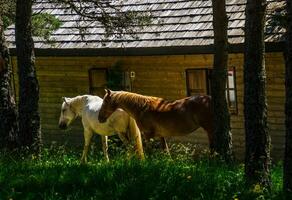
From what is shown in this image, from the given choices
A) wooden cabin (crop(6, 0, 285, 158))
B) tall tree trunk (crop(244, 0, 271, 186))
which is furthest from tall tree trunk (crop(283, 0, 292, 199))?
wooden cabin (crop(6, 0, 285, 158))

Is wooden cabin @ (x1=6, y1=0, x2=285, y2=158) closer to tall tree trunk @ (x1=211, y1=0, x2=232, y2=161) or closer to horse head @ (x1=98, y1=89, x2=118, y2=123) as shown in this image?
horse head @ (x1=98, y1=89, x2=118, y2=123)

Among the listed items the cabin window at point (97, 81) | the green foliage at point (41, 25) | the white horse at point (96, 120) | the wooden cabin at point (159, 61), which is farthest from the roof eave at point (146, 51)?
the white horse at point (96, 120)

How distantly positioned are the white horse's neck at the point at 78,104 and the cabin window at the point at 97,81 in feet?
14.9

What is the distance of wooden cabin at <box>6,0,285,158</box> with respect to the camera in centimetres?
1638

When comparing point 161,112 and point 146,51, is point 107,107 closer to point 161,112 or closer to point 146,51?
point 161,112

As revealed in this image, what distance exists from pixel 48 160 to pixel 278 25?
6962 millimetres

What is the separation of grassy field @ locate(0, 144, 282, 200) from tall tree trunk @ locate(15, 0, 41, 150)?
8.96ft

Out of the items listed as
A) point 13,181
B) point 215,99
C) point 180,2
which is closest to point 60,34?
point 180,2

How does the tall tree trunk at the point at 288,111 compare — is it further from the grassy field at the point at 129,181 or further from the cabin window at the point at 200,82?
the cabin window at the point at 200,82

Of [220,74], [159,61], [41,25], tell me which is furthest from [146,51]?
[220,74]

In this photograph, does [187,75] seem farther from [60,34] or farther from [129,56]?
[60,34]

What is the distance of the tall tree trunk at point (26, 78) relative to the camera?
41.3ft

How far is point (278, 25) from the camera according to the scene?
15.3m

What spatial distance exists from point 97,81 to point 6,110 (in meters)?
7.58
